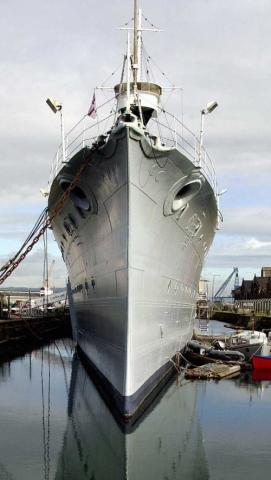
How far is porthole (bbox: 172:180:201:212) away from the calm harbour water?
5.17 m

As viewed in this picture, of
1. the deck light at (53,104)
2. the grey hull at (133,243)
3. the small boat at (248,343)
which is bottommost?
the small boat at (248,343)

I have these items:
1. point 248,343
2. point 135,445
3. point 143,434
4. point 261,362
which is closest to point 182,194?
point 143,434

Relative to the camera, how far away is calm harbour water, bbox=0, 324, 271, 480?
377 inches

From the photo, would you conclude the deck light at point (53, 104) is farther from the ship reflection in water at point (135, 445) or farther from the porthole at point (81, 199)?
the ship reflection in water at point (135, 445)

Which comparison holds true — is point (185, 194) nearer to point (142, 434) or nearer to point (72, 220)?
point (72, 220)

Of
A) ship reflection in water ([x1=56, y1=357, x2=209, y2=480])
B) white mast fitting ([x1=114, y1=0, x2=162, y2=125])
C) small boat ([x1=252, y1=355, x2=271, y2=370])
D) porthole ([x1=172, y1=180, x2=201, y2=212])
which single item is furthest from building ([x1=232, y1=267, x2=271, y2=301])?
ship reflection in water ([x1=56, y1=357, x2=209, y2=480])

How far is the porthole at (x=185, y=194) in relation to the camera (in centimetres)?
1373

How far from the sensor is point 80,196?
1441 cm

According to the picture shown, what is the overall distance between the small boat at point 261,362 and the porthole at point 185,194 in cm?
793

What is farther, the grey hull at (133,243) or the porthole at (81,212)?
the porthole at (81,212)

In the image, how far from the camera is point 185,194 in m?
14.1

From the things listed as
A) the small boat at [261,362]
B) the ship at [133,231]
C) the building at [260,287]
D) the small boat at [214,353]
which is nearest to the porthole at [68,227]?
the ship at [133,231]

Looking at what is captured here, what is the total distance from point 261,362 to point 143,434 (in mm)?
9141

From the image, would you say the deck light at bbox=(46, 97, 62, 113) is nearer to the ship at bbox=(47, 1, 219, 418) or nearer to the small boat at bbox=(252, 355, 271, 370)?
the ship at bbox=(47, 1, 219, 418)
